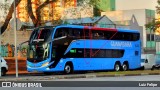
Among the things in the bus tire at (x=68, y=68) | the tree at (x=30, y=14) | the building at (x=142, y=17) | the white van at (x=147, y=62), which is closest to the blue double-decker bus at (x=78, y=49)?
the bus tire at (x=68, y=68)

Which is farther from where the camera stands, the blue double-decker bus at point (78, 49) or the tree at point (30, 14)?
the tree at point (30, 14)

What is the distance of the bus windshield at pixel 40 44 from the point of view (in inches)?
1328

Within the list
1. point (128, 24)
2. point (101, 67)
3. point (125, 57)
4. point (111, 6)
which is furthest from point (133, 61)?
point (111, 6)

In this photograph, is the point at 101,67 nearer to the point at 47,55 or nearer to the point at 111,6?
the point at 47,55

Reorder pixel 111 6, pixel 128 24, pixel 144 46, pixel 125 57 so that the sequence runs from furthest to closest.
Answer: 1. pixel 111 6
2. pixel 144 46
3. pixel 128 24
4. pixel 125 57

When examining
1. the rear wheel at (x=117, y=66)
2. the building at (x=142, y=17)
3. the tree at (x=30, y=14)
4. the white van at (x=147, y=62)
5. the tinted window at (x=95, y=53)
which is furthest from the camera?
the building at (x=142, y=17)

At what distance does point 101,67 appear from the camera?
39094 mm

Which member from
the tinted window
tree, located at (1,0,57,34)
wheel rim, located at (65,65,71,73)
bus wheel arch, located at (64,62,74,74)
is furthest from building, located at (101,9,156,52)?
wheel rim, located at (65,65,71,73)

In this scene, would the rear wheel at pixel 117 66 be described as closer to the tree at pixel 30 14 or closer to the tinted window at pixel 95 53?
the tinted window at pixel 95 53

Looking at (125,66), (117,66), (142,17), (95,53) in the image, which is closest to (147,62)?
(125,66)

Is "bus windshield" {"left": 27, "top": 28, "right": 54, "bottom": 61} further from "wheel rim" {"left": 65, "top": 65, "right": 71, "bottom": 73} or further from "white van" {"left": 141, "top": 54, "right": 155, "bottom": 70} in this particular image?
"white van" {"left": 141, "top": 54, "right": 155, "bottom": 70}

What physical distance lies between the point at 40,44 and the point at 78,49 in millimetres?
3701

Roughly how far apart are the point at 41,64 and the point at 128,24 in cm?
4450

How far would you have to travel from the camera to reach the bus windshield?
33.7 metres
